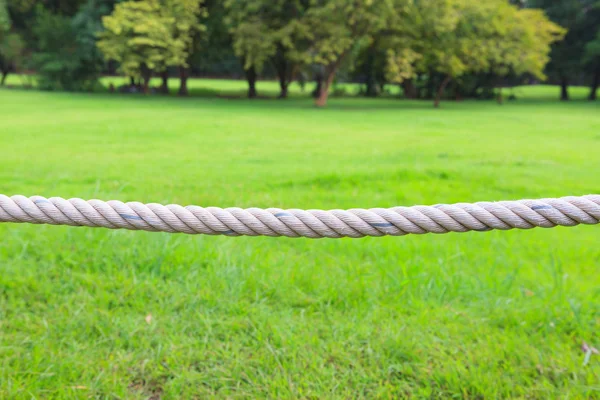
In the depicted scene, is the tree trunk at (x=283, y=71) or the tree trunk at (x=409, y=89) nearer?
the tree trunk at (x=283, y=71)

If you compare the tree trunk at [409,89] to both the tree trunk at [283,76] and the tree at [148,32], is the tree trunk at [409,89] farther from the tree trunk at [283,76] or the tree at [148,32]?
the tree at [148,32]

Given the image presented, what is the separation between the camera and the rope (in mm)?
1357

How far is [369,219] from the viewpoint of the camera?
1367mm

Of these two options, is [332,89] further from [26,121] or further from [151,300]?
[151,300]

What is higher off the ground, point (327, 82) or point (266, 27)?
point (266, 27)

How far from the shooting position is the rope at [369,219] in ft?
4.45

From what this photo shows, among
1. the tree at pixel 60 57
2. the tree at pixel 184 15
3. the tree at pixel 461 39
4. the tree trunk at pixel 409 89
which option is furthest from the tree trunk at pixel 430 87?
the tree at pixel 60 57

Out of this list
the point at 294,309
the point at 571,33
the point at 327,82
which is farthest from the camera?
the point at 571,33

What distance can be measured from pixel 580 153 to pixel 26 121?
1199 centimetres

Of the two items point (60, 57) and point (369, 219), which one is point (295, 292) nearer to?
point (369, 219)

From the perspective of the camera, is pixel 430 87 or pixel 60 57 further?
pixel 430 87

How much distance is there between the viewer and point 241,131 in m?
11.5

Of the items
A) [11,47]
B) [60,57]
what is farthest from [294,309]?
[11,47]

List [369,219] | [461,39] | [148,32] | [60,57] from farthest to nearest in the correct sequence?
[60,57], [148,32], [461,39], [369,219]
